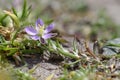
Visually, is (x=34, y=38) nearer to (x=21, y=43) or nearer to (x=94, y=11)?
(x=21, y=43)

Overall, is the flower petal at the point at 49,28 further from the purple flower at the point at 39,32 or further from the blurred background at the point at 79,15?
the blurred background at the point at 79,15

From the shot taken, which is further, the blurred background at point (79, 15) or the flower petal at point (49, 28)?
the blurred background at point (79, 15)

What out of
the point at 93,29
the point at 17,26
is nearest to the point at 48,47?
the point at 17,26

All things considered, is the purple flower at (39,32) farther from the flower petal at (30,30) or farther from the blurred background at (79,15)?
the blurred background at (79,15)

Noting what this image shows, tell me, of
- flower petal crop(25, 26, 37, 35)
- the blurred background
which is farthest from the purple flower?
the blurred background

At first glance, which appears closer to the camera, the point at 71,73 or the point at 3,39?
the point at 71,73

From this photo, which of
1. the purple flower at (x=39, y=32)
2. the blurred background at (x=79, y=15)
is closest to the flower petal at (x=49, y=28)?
the purple flower at (x=39, y=32)

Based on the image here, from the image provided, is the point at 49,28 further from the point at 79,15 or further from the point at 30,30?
the point at 79,15

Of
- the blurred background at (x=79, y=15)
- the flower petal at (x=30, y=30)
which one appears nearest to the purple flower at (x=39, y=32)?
the flower petal at (x=30, y=30)
